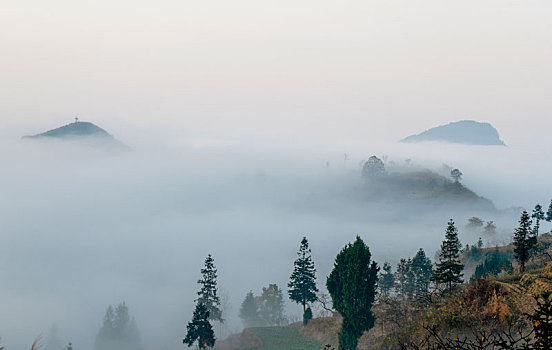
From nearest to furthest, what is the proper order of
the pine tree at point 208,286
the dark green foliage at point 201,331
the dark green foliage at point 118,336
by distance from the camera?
1. the dark green foliage at point 201,331
2. the pine tree at point 208,286
3. the dark green foliage at point 118,336

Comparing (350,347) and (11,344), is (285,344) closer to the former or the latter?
(350,347)

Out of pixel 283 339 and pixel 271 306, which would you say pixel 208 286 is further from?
pixel 271 306

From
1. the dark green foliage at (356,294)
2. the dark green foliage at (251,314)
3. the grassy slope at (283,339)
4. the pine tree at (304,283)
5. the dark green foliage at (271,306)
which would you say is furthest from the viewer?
the dark green foliage at (251,314)

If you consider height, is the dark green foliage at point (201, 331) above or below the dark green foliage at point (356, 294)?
below

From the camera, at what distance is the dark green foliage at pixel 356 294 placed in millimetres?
49312

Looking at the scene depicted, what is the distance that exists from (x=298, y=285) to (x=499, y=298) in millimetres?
54640

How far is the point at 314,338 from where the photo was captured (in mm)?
67688

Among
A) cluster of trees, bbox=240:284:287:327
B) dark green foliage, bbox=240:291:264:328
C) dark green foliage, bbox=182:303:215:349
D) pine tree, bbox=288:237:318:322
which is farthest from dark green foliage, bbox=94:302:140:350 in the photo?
dark green foliage, bbox=182:303:215:349

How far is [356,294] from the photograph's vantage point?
4956cm

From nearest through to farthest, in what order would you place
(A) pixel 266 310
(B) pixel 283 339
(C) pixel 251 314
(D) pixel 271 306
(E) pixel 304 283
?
(B) pixel 283 339 → (E) pixel 304 283 → (D) pixel 271 306 → (A) pixel 266 310 → (C) pixel 251 314

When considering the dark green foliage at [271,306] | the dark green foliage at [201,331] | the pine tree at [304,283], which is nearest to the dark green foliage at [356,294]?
the dark green foliage at [201,331]

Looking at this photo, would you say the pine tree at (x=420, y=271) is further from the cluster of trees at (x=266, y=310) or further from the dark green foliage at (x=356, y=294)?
the cluster of trees at (x=266, y=310)

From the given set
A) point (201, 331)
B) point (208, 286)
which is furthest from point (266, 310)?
point (201, 331)

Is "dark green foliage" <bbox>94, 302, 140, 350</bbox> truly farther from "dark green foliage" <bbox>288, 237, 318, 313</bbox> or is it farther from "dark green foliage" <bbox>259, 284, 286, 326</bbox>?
"dark green foliage" <bbox>288, 237, 318, 313</bbox>
